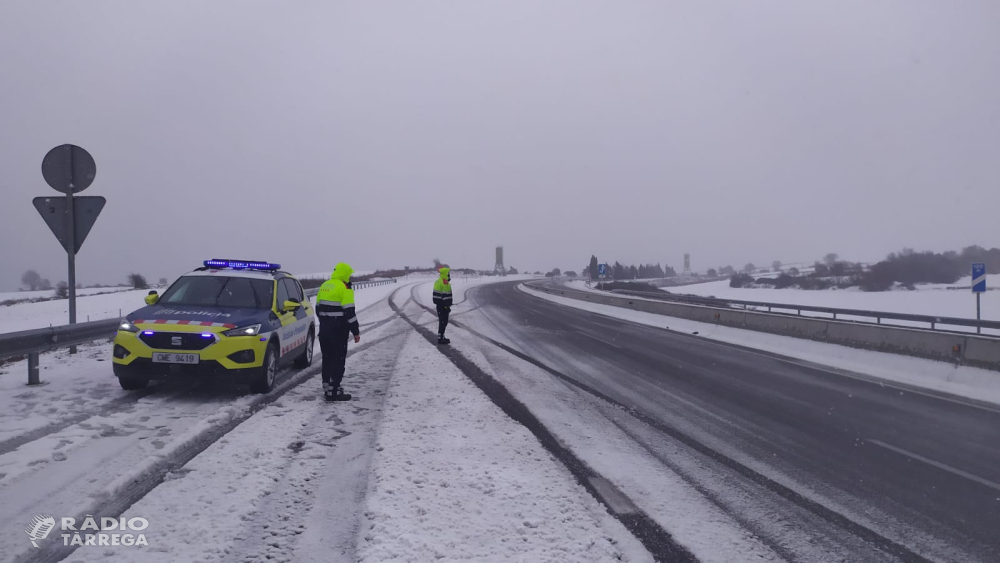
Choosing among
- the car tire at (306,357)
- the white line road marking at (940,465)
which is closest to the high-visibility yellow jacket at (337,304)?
the car tire at (306,357)

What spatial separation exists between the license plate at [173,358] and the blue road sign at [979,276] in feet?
59.8

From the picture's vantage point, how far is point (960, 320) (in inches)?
531

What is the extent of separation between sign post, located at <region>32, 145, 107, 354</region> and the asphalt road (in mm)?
8518

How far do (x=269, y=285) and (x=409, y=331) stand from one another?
8724 millimetres

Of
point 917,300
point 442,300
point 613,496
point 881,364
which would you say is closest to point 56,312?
point 442,300

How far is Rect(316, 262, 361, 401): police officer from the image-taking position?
7793mm

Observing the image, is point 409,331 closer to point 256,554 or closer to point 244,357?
point 244,357

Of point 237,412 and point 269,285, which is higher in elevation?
point 269,285

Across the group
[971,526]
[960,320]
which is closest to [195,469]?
[971,526]

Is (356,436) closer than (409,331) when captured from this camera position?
Yes

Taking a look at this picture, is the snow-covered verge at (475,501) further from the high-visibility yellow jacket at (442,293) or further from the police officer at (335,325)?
the high-visibility yellow jacket at (442,293)

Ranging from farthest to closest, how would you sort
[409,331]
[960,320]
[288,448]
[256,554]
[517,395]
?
[409,331]
[960,320]
[517,395]
[288,448]
[256,554]

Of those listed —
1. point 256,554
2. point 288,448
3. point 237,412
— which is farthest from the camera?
point 237,412

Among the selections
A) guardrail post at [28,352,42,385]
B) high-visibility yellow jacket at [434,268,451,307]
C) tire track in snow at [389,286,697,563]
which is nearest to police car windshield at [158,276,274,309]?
guardrail post at [28,352,42,385]
